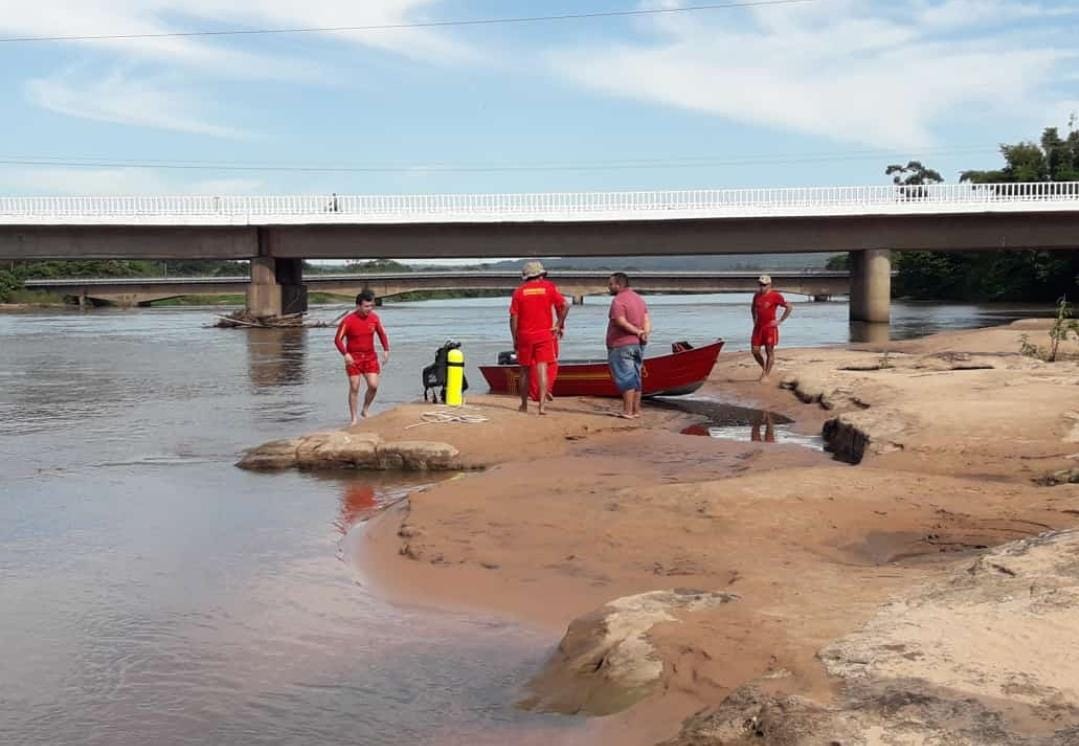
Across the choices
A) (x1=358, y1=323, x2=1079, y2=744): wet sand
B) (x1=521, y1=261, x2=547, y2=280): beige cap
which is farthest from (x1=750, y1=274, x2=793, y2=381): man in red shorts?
(x1=521, y1=261, x2=547, y2=280): beige cap

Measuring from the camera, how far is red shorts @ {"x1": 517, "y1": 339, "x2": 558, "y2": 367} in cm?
1326

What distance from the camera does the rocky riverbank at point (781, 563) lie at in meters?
4.19

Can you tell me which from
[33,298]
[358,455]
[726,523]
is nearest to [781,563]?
[726,523]

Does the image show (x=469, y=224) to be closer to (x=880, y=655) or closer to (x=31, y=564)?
(x=31, y=564)

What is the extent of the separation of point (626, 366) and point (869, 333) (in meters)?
27.1

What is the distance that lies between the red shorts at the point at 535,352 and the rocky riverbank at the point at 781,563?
2.15 ft

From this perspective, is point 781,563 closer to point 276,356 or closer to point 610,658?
point 610,658

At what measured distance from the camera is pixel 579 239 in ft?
154

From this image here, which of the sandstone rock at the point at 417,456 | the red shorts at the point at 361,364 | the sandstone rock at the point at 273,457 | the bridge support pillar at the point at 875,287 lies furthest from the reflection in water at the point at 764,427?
the bridge support pillar at the point at 875,287

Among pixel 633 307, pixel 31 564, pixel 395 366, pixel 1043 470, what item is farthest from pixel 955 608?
pixel 395 366

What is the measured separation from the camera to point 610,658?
16.5 ft

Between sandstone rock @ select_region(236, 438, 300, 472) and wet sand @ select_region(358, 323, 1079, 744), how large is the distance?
98cm

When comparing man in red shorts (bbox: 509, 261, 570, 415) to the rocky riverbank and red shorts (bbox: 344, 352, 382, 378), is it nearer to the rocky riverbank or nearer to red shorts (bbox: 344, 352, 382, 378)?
the rocky riverbank

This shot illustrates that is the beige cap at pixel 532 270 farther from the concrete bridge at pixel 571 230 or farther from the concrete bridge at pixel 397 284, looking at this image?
the concrete bridge at pixel 397 284
